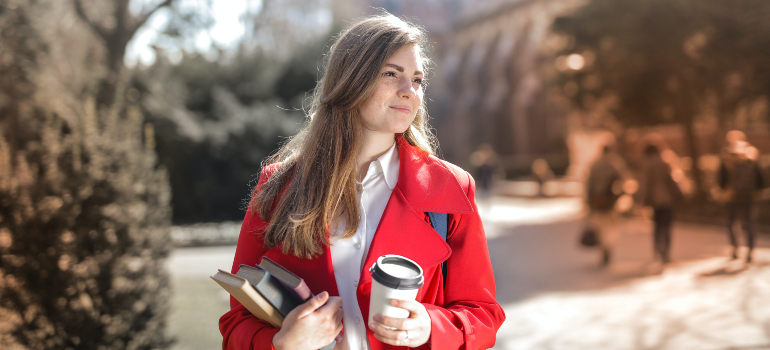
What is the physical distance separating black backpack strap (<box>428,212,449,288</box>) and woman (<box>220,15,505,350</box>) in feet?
0.08

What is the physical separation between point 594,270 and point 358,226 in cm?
920

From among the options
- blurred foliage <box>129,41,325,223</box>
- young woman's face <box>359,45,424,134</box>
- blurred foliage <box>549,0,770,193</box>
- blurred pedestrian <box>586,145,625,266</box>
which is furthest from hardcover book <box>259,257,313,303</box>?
blurred foliage <box>129,41,325,223</box>

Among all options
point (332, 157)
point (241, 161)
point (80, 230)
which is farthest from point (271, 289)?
point (241, 161)

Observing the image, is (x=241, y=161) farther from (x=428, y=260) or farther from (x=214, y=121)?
(x=428, y=260)

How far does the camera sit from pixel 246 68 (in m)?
18.6

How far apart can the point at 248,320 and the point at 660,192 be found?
30.8 ft

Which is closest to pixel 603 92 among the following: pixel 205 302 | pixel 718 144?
pixel 718 144

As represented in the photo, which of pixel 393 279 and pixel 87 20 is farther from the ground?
pixel 87 20

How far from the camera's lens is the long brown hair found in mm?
1683

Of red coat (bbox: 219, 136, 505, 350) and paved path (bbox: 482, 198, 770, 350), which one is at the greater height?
red coat (bbox: 219, 136, 505, 350)

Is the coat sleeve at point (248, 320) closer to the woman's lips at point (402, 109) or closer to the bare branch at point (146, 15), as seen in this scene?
the woman's lips at point (402, 109)

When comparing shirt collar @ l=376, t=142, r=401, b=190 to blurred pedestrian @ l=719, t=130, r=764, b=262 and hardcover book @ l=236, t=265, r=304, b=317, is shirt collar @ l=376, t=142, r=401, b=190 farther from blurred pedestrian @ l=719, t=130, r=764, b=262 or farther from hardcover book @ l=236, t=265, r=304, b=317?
blurred pedestrian @ l=719, t=130, r=764, b=262

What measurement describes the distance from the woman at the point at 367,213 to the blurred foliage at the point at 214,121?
15288 mm

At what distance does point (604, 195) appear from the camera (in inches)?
384
